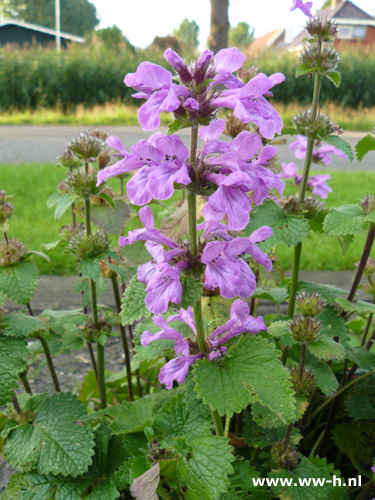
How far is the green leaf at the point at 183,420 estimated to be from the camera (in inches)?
46.1

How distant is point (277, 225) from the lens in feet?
4.68

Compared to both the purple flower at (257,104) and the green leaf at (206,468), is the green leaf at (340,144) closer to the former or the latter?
the purple flower at (257,104)

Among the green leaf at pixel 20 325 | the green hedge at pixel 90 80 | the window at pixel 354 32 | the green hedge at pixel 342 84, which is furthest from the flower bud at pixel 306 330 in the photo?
the window at pixel 354 32

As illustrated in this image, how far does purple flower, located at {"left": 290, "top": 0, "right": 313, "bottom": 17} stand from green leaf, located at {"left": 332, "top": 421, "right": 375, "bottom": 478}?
1.46 m

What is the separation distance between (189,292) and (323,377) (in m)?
0.66

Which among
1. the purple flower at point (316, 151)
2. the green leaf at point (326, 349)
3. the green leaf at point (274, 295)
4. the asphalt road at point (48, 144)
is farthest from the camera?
the asphalt road at point (48, 144)

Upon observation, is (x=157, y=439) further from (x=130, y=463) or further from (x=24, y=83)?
(x=24, y=83)

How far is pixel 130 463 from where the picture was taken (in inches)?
45.9

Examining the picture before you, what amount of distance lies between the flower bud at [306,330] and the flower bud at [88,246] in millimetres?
731

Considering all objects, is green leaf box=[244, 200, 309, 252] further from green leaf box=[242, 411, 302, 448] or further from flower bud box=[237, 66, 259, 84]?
green leaf box=[242, 411, 302, 448]

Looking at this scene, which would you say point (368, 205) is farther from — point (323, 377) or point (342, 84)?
point (342, 84)

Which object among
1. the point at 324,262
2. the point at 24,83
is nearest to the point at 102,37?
the point at 24,83

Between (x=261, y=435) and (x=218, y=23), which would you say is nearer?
(x=261, y=435)

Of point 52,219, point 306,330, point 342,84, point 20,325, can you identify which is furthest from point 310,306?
point 342,84
